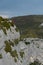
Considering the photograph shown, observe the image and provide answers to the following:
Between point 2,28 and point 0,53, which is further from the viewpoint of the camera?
point 2,28

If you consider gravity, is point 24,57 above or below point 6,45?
below

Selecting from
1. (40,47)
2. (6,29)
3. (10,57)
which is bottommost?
(40,47)

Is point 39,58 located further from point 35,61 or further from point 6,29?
point 6,29

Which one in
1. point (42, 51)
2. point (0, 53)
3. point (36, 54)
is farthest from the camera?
point (42, 51)

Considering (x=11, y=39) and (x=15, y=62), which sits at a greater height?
(x=11, y=39)

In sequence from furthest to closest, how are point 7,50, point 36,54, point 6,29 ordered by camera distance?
point 36,54, point 6,29, point 7,50

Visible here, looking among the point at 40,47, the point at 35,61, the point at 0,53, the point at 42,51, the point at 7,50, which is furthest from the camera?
the point at 40,47

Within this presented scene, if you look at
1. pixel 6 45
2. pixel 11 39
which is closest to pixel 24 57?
pixel 11 39

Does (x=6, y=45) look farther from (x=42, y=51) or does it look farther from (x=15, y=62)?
(x=42, y=51)

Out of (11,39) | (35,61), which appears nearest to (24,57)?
(35,61)
